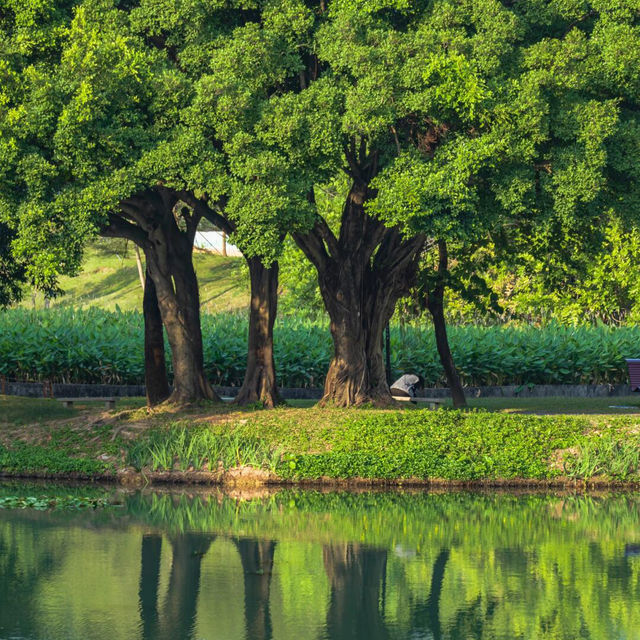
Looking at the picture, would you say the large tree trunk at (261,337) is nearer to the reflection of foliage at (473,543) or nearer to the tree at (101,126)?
the tree at (101,126)

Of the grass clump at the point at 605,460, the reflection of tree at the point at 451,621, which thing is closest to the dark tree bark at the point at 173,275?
the grass clump at the point at 605,460

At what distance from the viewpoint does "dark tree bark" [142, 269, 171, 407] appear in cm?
2866

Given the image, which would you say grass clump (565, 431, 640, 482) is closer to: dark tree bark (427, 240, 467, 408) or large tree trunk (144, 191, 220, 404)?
dark tree bark (427, 240, 467, 408)

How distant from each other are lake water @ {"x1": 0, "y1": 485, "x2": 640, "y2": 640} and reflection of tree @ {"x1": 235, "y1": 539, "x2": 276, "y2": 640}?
2 centimetres

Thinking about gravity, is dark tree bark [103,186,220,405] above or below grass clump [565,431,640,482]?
above

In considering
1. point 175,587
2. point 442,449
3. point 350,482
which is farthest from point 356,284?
point 175,587

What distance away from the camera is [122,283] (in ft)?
238

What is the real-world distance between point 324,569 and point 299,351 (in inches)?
863

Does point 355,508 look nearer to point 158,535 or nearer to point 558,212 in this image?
point 158,535

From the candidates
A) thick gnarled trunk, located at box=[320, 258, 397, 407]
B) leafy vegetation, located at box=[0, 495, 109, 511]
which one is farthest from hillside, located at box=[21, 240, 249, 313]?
leafy vegetation, located at box=[0, 495, 109, 511]

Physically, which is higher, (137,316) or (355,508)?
(137,316)

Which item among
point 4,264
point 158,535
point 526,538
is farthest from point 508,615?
point 4,264

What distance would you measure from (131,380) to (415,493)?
1541 cm

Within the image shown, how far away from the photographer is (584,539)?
17.2 m
